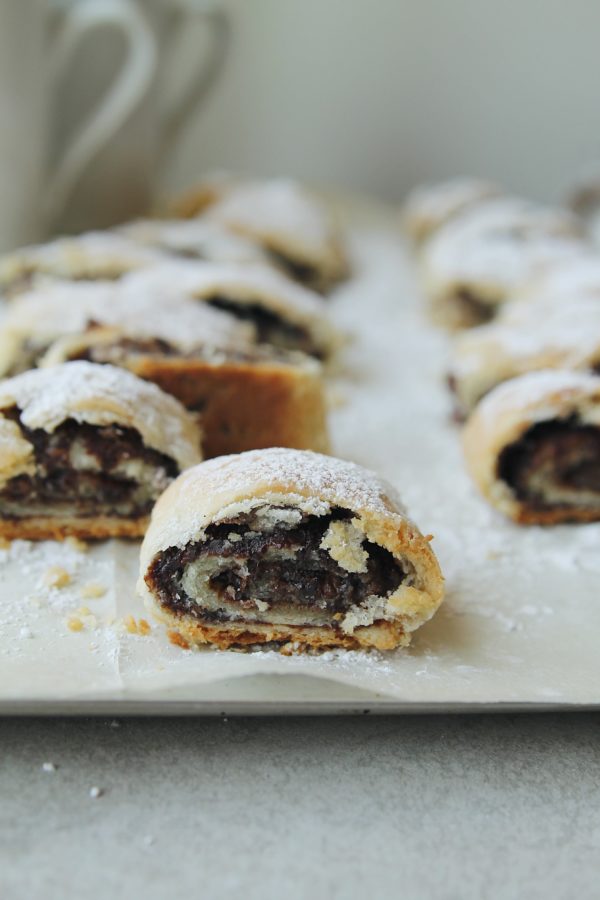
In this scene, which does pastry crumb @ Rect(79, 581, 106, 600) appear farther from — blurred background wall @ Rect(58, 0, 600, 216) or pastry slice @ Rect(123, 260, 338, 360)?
blurred background wall @ Rect(58, 0, 600, 216)

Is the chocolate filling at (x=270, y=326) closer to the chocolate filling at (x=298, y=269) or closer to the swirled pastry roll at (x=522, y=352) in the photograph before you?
the swirled pastry roll at (x=522, y=352)

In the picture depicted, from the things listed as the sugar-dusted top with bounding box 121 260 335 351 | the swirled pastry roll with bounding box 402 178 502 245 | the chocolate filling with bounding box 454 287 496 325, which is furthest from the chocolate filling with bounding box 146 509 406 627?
the swirled pastry roll with bounding box 402 178 502 245

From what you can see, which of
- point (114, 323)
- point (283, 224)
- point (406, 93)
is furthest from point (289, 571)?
point (406, 93)

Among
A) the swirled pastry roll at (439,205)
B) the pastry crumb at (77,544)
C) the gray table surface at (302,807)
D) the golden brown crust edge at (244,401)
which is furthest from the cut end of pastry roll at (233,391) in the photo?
the swirled pastry roll at (439,205)

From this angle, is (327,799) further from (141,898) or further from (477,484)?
(477,484)

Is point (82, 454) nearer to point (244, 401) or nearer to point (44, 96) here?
point (244, 401)

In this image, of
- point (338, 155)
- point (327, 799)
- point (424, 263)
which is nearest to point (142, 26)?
point (424, 263)
